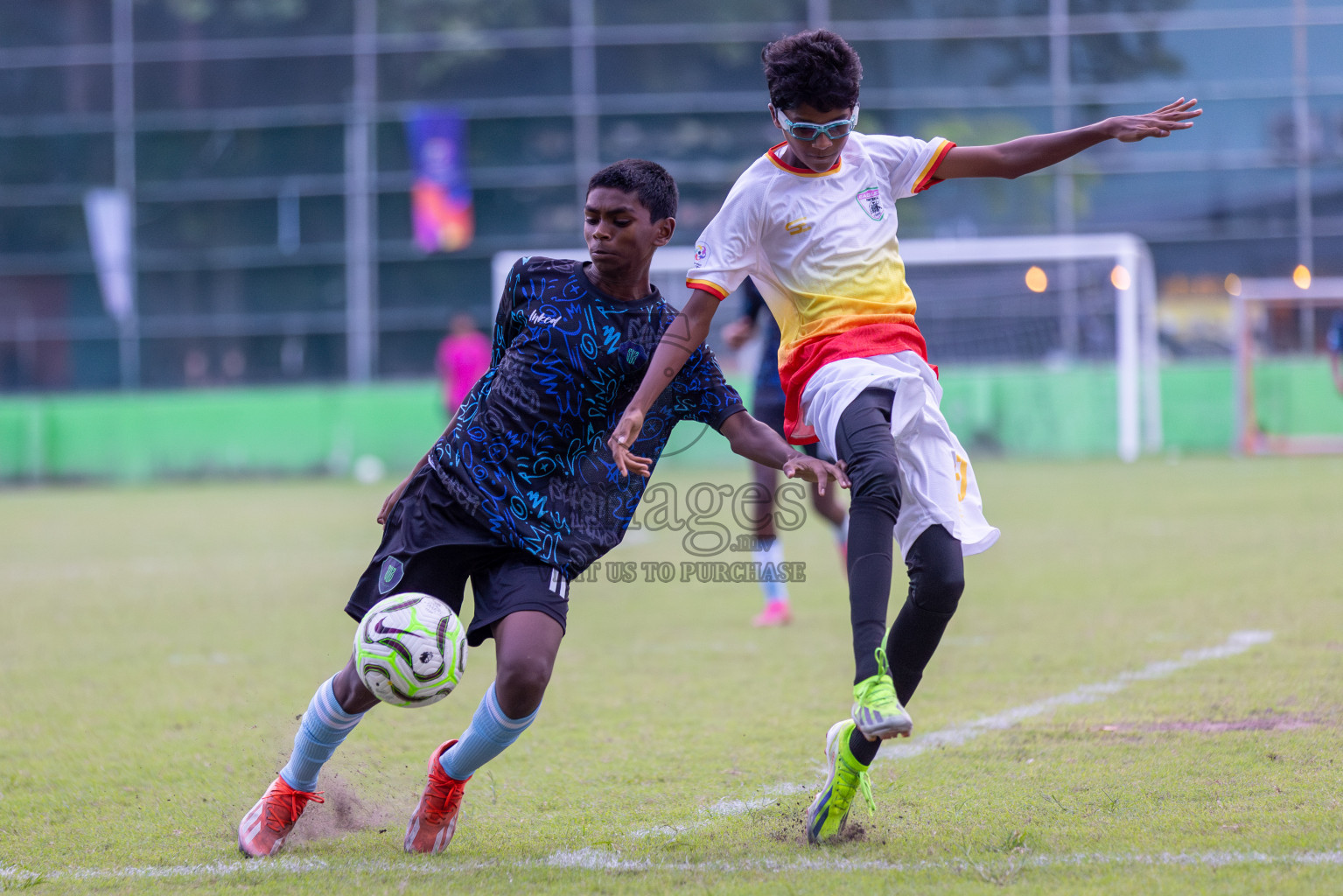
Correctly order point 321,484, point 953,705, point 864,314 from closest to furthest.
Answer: point 864,314
point 953,705
point 321,484

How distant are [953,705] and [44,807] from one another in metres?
2.99

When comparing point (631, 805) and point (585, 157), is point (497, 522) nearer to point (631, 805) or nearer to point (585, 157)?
point (631, 805)

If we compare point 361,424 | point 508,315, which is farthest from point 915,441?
point 361,424

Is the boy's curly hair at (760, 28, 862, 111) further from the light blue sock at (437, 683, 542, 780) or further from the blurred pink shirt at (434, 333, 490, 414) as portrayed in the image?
the blurred pink shirt at (434, 333, 490, 414)

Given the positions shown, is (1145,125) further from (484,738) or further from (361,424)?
(361,424)

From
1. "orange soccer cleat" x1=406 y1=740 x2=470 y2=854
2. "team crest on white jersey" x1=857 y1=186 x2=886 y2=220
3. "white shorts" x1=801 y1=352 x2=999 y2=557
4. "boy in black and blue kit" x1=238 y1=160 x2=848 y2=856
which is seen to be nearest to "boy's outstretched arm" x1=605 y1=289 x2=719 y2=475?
"boy in black and blue kit" x1=238 y1=160 x2=848 y2=856

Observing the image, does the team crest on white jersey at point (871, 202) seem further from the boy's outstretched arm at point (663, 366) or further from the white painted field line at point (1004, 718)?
the white painted field line at point (1004, 718)

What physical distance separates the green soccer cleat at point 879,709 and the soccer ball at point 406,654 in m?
0.96

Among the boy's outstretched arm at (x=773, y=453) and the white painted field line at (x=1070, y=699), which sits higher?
the boy's outstretched arm at (x=773, y=453)

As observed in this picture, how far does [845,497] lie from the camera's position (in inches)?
397

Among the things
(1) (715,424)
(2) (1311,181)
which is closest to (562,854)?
(1) (715,424)

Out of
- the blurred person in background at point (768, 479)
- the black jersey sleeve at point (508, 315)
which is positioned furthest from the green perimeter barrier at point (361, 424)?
the black jersey sleeve at point (508, 315)

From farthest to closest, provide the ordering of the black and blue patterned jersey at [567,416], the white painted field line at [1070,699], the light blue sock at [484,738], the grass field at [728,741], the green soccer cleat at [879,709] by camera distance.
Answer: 1. the white painted field line at [1070,699]
2. the black and blue patterned jersey at [567,416]
3. the light blue sock at [484,738]
4. the grass field at [728,741]
5. the green soccer cleat at [879,709]

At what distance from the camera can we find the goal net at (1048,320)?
1950cm
